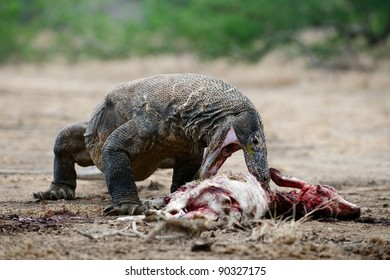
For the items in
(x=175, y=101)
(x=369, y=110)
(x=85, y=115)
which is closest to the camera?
(x=175, y=101)

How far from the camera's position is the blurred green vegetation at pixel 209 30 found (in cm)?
2564

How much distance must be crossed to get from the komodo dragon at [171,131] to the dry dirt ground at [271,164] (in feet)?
1.20

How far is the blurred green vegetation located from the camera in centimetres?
2564

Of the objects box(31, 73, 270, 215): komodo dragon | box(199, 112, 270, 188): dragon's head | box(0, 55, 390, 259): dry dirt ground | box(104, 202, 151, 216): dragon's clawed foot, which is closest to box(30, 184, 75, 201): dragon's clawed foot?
box(0, 55, 390, 259): dry dirt ground

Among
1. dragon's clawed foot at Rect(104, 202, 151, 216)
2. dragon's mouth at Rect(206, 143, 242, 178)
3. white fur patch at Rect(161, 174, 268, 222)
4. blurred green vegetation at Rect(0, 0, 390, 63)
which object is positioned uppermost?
blurred green vegetation at Rect(0, 0, 390, 63)

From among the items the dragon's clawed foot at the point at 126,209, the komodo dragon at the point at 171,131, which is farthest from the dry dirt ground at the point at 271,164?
the komodo dragon at the point at 171,131

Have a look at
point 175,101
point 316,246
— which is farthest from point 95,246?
point 175,101

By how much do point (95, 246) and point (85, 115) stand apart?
10.9 metres

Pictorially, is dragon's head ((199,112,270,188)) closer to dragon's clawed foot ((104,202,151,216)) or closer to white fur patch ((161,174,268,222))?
white fur patch ((161,174,268,222))

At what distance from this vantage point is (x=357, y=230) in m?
5.79

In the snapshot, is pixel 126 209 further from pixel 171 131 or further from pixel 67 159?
pixel 67 159

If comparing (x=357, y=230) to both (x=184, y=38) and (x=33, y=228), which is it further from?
(x=184, y=38)

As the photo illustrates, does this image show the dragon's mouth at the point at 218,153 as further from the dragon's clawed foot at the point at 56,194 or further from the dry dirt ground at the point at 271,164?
the dragon's clawed foot at the point at 56,194

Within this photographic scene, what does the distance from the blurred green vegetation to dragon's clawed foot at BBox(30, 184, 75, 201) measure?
18.2 m
